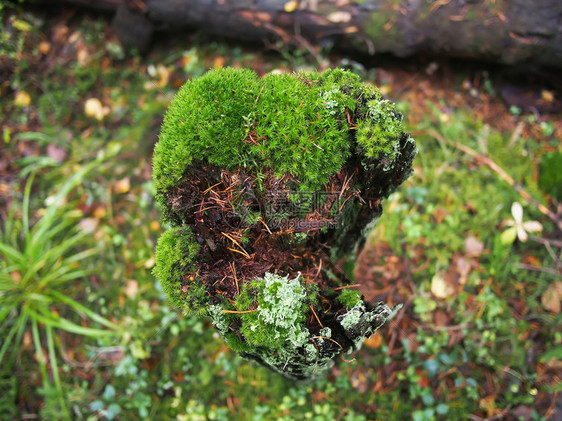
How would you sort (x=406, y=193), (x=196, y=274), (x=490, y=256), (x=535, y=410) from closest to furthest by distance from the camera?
(x=196, y=274) → (x=535, y=410) → (x=490, y=256) → (x=406, y=193)

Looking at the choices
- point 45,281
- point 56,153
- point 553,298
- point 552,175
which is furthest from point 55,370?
point 552,175

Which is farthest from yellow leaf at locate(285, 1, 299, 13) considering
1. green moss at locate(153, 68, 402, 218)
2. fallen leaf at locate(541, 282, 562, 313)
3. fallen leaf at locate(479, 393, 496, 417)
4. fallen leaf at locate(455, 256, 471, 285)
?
fallen leaf at locate(479, 393, 496, 417)

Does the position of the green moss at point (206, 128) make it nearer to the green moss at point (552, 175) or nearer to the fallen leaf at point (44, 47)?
the green moss at point (552, 175)

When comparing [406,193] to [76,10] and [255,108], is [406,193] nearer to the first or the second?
[255,108]

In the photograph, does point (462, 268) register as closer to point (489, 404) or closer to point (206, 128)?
point (489, 404)

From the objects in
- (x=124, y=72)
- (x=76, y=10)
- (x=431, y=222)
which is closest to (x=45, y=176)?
(x=124, y=72)

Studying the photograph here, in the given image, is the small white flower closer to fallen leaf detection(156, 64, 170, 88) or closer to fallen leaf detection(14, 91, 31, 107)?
fallen leaf detection(156, 64, 170, 88)
